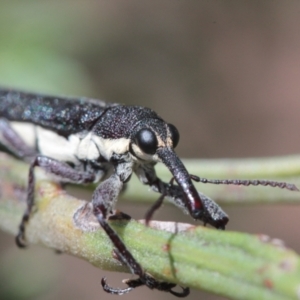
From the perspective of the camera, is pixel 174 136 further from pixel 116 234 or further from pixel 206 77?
pixel 206 77

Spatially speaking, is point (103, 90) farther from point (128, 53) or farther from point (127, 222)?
point (127, 222)

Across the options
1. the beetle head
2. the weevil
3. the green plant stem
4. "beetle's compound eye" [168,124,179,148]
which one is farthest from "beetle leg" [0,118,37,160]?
"beetle's compound eye" [168,124,179,148]

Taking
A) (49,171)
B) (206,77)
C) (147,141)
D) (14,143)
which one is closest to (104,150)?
(49,171)

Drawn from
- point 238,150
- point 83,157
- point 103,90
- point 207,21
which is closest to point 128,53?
point 103,90

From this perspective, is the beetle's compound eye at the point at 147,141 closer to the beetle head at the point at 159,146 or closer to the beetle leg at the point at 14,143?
the beetle head at the point at 159,146

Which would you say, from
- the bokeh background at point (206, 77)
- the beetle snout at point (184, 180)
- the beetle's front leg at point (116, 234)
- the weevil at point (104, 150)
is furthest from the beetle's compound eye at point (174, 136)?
the bokeh background at point (206, 77)

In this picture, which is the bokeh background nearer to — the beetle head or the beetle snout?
the beetle head
